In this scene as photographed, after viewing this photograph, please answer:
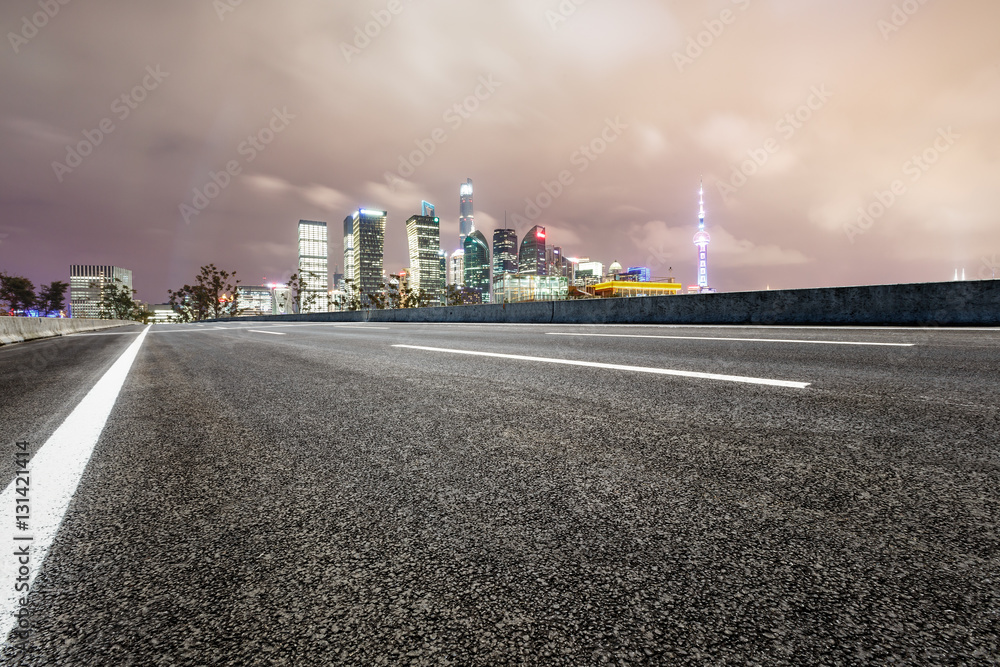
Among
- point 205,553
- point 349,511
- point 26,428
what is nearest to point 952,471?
point 349,511

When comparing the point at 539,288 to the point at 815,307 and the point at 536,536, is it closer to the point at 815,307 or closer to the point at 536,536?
the point at 815,307

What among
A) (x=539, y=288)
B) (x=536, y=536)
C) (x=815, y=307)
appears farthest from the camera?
(x=539, y=288)

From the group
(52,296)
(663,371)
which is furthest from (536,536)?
(52,296)

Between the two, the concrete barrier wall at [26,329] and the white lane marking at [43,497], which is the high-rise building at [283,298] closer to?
the concrete barrier wall at [26,329]

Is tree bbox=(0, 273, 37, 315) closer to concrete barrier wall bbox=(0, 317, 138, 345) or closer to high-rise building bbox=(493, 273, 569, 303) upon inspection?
concrete barrier wall bbox=(0, 317, 138, 345)

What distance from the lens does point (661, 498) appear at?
4.60 feet

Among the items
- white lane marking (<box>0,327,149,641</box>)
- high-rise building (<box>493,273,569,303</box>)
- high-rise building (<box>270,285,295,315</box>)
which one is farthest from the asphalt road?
high-rise building (<box>493,273,569,303</box>)

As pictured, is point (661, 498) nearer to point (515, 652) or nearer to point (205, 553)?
point (515, 652)

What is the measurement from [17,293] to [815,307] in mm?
118950

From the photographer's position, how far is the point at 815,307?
10922mm

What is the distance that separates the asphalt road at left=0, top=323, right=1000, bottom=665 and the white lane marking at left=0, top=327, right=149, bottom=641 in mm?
37

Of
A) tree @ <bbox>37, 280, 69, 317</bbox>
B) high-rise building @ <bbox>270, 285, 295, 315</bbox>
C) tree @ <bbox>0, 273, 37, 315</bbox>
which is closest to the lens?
tree @ <bbox>0, 273, 37, 315</bbox>

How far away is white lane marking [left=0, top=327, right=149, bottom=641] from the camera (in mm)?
1044

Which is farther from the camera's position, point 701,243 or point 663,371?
point 701,243
